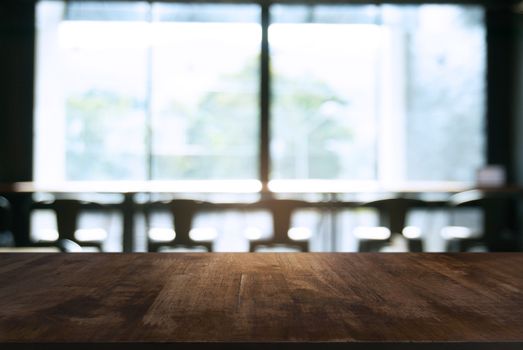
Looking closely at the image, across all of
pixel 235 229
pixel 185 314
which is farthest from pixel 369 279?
pixel 235 229

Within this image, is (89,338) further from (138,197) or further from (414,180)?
(414,180)

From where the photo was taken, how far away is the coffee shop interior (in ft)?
19.7

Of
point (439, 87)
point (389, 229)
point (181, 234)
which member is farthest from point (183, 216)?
point (439, 87)

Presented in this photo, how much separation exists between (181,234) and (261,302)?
3.12 m

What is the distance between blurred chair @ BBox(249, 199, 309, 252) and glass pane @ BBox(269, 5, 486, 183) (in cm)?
216

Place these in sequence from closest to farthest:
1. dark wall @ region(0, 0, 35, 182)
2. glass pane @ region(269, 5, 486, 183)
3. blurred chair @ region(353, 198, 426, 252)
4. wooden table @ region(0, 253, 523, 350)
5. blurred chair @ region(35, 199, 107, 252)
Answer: wooden table @ region(0, 253, 523, 350)
blurred chair @ region(35, 199, 107, 252)
blurred chair @ region(353, 198, 426, 252)
dark wall @ region(0, 0, 35, 182)
glass pane @ region(269, 5, 486, 183)

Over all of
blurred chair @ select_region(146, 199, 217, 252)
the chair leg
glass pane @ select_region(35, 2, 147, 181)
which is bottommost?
the chair leg

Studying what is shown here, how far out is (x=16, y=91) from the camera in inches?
236

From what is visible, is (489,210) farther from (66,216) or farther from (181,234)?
(66,216)

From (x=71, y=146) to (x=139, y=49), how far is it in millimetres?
1220

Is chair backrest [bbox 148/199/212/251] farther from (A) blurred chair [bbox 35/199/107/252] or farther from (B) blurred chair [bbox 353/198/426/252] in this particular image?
(B) blurred chair [bbox 353/198/426/252]

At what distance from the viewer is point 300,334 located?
0.74 meters

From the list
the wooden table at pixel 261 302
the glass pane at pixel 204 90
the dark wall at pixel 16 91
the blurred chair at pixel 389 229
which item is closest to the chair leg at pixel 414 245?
the blurred chair at pixel 389 229

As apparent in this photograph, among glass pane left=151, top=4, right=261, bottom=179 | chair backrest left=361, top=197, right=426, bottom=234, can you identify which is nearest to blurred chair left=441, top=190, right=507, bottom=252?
chair backrest left=361, top=197, right=426, bottom=234
